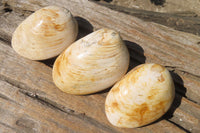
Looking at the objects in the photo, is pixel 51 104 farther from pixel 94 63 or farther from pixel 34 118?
pixel 94 63

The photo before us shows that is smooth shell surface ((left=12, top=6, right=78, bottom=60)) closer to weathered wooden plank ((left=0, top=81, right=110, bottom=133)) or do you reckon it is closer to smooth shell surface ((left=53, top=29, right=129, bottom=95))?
smooth shell surface ((left=53, top=29, right=129, bottom=95))

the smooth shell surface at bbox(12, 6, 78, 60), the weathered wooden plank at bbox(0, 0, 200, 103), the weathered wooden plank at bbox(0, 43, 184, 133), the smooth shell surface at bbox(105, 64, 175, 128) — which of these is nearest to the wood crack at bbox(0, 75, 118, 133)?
the weathered wooden plank at bbox(0, 43, 184, 133)

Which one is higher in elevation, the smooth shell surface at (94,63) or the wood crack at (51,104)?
the smooth shell surface at (94,63)

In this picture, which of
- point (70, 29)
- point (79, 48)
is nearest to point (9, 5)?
point (70, 29)

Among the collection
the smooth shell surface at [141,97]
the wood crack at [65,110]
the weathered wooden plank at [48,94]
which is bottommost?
the wood crack at [65,110]

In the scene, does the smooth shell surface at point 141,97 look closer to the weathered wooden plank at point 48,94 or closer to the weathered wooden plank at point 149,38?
the weathered wooden plank at point 48,94

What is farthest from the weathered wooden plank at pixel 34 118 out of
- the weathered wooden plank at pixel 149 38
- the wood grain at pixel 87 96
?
the weathered wooden plank at pixel 149 38

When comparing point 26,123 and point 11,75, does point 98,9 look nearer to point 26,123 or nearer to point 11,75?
point 11,75

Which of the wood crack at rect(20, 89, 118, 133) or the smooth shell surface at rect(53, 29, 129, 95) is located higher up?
the smooth shell surface at rect(53, 29, 129, 95)
